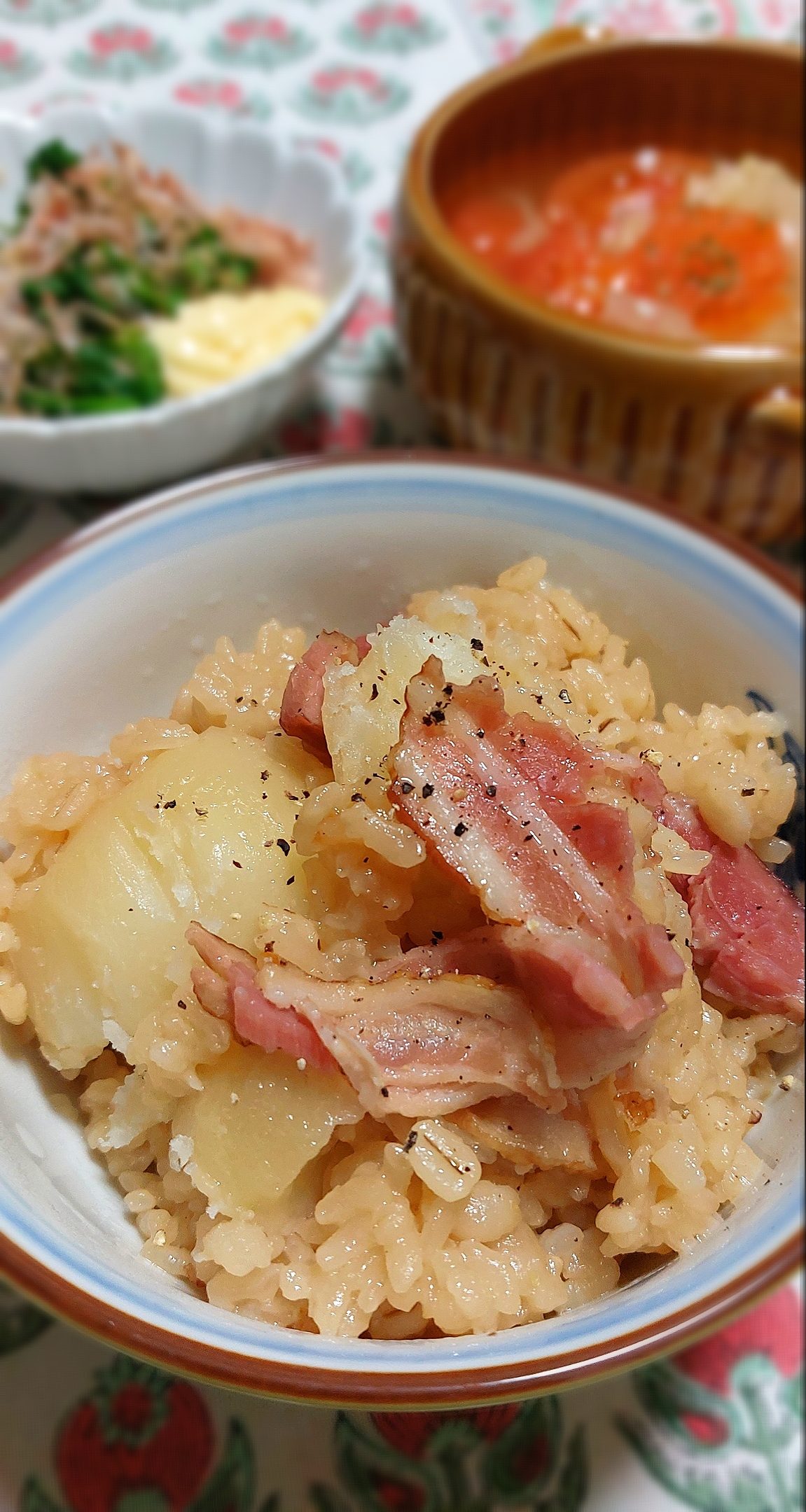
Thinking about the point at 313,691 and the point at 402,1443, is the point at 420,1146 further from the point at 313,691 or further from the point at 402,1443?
the point at 402,1443

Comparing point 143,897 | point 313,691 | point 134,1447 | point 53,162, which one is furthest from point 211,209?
point 134,1447

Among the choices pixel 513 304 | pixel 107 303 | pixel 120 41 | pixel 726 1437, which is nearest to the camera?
pixel 726 1437

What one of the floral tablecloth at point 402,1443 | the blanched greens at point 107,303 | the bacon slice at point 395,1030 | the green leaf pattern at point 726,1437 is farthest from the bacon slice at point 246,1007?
the blanched greens at point 107,303

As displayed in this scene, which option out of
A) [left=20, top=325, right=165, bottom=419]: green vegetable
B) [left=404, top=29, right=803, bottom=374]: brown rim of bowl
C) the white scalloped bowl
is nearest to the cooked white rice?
[left=404, top=29, right=803, bottom=374]: brown rim of bowl

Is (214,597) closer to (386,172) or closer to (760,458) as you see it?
(760,458)

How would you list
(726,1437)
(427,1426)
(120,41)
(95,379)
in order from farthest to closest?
(120,41), (95,379), (726,1437), (427,1426)

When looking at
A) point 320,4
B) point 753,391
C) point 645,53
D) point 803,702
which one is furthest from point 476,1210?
point 320,4

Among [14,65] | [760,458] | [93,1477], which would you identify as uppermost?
[14,65]
